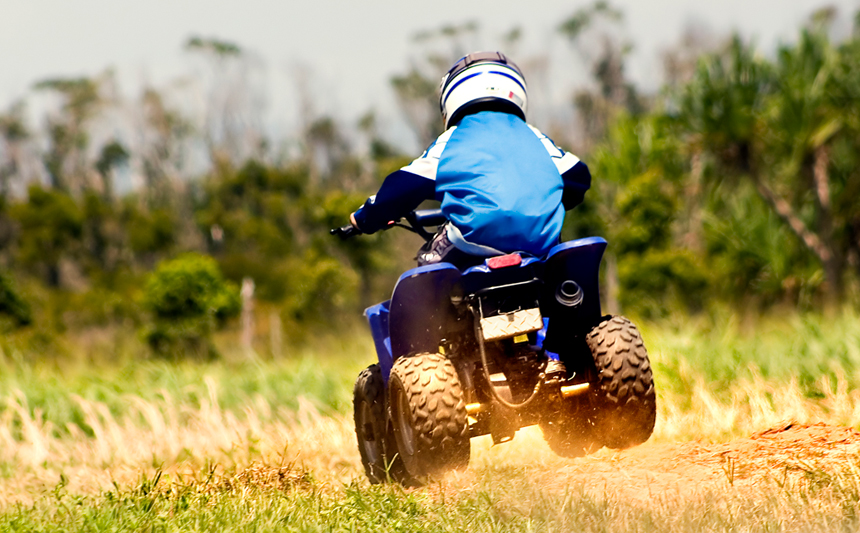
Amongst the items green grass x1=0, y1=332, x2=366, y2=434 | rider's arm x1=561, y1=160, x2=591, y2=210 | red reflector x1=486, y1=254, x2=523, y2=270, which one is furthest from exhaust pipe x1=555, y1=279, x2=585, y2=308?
green grass x1=0, y1=332, x2=366, y2=434

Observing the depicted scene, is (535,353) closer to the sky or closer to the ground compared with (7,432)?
closer to the sky

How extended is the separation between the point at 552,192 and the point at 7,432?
5000mm

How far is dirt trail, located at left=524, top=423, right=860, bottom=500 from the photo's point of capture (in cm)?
351

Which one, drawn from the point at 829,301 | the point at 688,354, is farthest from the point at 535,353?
the point at 829,301

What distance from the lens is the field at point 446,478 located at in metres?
3.14

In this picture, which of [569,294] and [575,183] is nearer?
[569,294]

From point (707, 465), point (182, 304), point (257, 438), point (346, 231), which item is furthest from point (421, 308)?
point (182, 304)

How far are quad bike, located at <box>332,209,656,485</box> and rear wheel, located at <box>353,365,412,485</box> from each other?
237mm

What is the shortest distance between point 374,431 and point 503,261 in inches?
49.0

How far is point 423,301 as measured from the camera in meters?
3.78

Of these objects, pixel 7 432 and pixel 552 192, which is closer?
pixel 552 192

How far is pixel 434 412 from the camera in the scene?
361 cm

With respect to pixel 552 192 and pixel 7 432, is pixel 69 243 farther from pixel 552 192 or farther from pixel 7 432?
pixel 552 192

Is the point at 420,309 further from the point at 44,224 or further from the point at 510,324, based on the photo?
the point at 44,224
